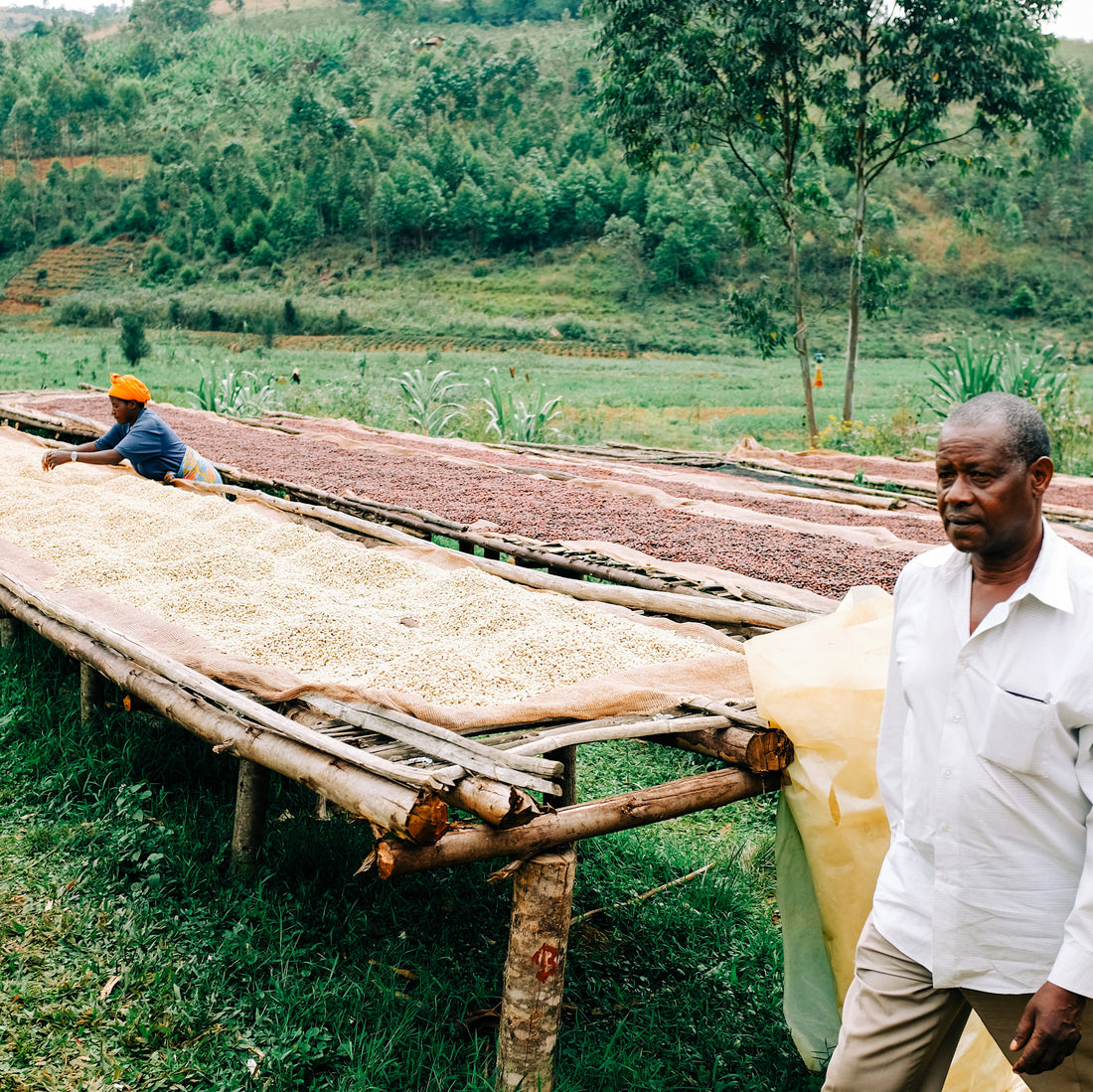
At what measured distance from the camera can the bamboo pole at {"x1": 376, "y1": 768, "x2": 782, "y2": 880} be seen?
173cm

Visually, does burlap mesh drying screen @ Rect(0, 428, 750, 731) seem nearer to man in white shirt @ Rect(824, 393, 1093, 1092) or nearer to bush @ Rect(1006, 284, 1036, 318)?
man in white shirt @ Rect(824, 393, 1093, 1092)

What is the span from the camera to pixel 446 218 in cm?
4122

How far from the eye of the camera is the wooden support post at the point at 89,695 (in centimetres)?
334

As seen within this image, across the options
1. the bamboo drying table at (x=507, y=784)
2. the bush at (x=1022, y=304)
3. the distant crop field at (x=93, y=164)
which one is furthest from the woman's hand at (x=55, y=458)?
the distant crop field at (x=93, y=164)

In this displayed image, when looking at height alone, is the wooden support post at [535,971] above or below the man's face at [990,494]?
below

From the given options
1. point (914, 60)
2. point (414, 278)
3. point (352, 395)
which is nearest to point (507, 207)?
point (414, 278)

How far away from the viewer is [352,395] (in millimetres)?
12828

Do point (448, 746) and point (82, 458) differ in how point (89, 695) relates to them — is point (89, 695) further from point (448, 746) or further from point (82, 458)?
point (82, 458)

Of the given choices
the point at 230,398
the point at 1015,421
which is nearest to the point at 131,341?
the point at 230,398

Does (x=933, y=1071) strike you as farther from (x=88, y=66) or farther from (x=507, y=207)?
(x=88, y=66)

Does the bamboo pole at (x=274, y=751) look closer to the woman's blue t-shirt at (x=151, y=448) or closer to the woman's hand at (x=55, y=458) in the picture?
the woman's blue t-shirt at (x=151, y=448)

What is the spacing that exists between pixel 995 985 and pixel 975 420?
76 cm

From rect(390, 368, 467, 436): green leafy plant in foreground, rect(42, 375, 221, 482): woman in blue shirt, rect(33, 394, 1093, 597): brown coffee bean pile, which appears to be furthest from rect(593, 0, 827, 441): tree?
rect(42, 375, 221, 482): woman in blue shirt

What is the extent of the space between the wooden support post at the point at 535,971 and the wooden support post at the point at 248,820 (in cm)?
92
